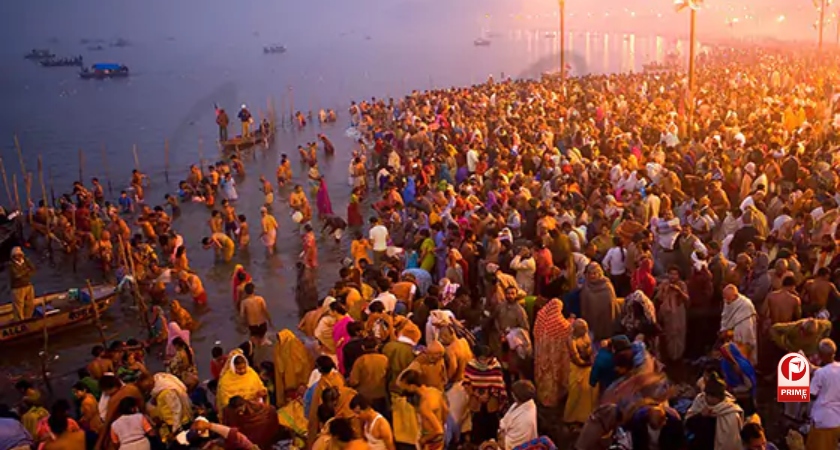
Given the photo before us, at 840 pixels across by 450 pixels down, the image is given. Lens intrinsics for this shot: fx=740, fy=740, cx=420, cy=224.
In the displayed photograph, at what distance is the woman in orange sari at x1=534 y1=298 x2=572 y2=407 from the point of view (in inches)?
286

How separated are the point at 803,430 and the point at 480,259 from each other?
4.75 metres

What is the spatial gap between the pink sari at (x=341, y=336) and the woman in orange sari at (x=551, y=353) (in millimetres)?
1978

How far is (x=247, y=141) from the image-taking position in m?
30.5

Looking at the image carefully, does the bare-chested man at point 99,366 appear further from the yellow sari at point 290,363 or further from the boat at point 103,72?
the boat at point 103,72

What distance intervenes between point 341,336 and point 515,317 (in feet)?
6.18

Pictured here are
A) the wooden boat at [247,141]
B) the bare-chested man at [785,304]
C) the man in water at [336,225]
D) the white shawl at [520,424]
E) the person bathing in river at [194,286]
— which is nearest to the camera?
the white shawl at [520,424]

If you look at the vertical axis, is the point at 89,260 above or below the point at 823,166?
below

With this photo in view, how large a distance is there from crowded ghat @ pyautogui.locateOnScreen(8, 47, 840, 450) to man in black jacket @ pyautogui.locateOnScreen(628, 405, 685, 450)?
0.6 inches

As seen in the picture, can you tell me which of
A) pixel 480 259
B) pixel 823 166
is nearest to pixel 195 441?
pixel 480 259

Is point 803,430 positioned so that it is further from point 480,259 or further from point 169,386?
point 169,386

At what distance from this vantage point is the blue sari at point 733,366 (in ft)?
21.1

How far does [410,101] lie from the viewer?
106 feet

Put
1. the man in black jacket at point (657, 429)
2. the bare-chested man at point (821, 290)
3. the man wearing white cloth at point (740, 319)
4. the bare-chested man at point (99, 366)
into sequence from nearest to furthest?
1. the man in black jacket at point (657, 429)
2. the man wearing white cloth at point (740, 319)
3. the bare-chested man at point (821, 290)
4. the bare-chested man at point (99, 366)

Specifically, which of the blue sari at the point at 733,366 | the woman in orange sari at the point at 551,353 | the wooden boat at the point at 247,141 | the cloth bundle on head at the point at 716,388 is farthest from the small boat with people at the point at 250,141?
the cloth bundle on head at the point at 716,388
